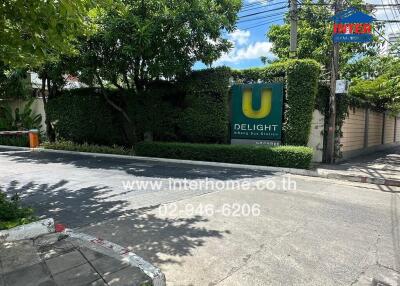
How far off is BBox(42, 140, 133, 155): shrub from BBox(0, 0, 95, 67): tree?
9.33m

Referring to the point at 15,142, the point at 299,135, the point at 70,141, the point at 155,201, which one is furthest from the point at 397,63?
the point at 15,142

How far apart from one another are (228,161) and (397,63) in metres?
6.90

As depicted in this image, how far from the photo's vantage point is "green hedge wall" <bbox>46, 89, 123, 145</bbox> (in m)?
16.7

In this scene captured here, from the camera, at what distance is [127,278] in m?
3.50

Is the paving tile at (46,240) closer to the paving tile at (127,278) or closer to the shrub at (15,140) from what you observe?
the paving tile at (127,278)

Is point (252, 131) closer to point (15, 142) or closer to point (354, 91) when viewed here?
point (354, 91)

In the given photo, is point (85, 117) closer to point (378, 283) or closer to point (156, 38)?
point (156, 38)

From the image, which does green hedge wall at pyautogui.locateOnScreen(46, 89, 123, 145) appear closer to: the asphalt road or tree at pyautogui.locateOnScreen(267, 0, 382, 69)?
the asphalt road

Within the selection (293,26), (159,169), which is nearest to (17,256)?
(159,169)

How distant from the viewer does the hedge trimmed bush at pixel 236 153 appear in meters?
11.0

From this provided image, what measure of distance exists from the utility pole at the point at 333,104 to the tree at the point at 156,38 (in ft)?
13.3

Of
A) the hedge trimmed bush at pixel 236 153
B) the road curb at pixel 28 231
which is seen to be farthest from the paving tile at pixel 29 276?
the hedge trimmed bush at pixel 236 153

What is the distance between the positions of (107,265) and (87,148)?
1308cm

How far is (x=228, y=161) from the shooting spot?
1221cm
